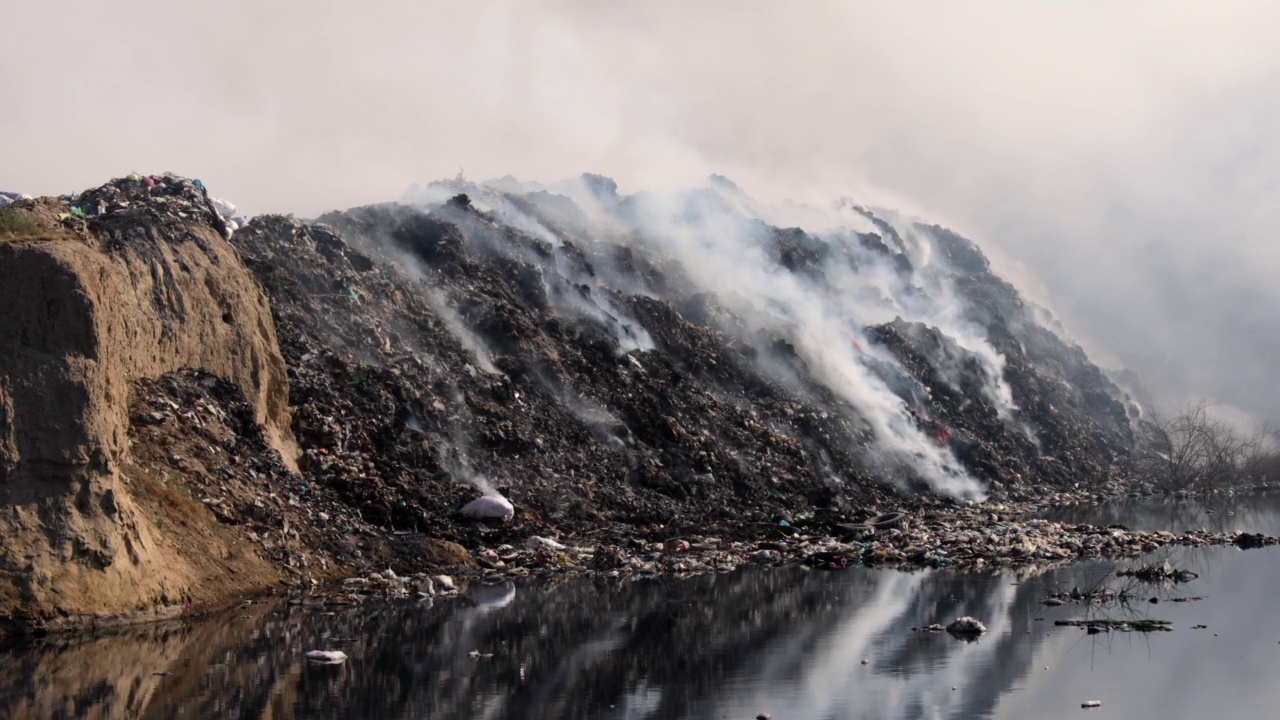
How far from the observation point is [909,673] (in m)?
15.4

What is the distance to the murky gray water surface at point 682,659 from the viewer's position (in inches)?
540

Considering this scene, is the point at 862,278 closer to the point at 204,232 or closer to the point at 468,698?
the point at 204,232

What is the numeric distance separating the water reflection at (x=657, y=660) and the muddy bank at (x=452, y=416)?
2535mm

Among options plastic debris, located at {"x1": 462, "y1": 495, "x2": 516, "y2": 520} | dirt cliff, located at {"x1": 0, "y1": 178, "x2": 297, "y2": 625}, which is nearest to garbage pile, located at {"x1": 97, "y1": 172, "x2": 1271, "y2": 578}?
plastic debris, located at {"x1": 462, "y1": 495, "x2": 516, "y2": 520}

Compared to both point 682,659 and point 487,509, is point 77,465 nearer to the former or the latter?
point 682,659

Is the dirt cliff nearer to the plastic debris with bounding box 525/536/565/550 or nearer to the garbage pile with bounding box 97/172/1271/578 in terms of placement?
the garbage pile with bounding box 97/172/1271/578

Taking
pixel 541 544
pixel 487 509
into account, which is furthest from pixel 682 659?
pixel 487 509

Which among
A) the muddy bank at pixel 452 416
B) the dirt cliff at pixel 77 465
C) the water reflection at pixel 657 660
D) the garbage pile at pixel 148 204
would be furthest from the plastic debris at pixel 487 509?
the garbage pile at pixel 148 204

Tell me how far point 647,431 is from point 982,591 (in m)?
14.6

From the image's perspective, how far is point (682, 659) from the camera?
16.6 m

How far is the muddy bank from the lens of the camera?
59.5 feet

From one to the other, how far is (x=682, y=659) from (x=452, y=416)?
1604 centimetres

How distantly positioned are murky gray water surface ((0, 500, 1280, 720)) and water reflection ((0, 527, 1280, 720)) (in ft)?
0.17

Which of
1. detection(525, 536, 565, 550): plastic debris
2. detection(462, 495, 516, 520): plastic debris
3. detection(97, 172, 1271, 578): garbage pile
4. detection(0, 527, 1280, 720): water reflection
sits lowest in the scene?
detection(0, 527, 1280, 720): water reflection
